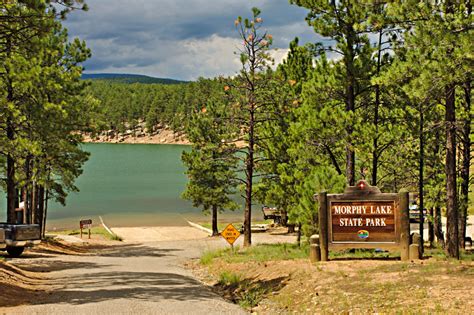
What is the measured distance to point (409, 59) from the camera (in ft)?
45.5

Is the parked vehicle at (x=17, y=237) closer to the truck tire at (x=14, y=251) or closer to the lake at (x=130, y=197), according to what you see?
the truck tire at (x=14, y=251)

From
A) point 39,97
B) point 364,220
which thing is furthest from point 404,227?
point 39,97

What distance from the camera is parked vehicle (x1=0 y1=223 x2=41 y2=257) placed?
67.7ft

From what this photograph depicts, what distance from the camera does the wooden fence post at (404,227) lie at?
45.7 feet

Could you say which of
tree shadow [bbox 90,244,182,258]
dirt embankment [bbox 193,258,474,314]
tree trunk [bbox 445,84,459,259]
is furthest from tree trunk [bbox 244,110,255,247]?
tree trunk [bbox 445,84,459,259]

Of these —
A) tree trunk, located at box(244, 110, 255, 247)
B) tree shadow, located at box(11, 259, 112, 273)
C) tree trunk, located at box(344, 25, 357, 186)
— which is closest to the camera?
tree shadow, located at box(11, 259, 112, 273)

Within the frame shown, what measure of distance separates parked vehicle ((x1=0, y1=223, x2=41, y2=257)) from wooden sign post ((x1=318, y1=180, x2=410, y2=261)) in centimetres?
1225

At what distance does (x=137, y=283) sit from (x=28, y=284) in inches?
112

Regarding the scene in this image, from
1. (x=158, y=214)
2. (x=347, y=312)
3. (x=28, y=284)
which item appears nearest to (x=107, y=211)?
(x=158, y=214)

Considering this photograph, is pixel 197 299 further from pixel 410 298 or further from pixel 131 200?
pixel 131 200

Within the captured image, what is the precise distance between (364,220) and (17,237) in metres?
13.4

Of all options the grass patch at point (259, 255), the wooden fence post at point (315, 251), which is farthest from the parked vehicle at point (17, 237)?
the wooden fence post at point (315, 251)

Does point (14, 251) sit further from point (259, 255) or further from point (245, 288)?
point (245, 288)

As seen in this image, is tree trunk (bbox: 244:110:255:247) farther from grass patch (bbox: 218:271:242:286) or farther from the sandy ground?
grass patch (bbox: 218:271:242:286)
